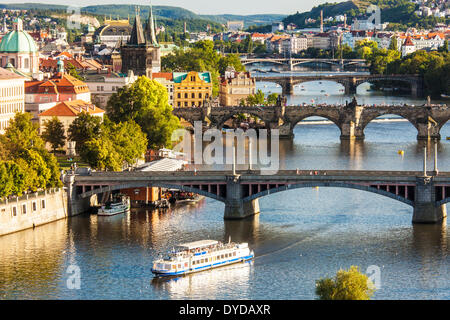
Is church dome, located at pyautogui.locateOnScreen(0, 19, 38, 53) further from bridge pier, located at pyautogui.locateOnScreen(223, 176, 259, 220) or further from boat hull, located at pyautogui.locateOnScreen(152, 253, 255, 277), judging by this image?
boat hull, located at pyautogui.locateOnScreen(152, 253, 255, 277)

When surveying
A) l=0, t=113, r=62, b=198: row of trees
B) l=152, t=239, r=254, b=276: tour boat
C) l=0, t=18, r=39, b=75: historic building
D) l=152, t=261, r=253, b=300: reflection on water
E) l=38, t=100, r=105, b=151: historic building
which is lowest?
l=152, t=261, r=253, b=300: reflection on water

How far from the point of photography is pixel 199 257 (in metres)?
51.9

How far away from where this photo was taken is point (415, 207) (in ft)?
197

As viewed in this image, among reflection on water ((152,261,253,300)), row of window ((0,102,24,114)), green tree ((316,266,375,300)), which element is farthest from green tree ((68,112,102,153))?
green tree ((316,266,375,300))

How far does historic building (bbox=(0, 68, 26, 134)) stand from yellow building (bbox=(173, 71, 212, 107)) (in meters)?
30.0

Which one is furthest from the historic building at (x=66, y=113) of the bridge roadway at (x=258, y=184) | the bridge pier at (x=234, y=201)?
the bridge pier at (x=234, y=201)

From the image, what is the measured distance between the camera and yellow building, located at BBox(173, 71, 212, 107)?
371 feet

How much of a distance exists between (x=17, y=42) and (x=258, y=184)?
42.7 meters

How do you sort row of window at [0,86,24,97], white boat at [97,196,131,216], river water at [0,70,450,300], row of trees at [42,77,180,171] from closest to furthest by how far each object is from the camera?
river water at [0,70,450,300] < white boat at [97,196,131,216] < row of trees at [42,77,180,171] < row of window at [0,86,24,97]

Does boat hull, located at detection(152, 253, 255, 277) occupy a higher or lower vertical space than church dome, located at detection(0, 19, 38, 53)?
lower

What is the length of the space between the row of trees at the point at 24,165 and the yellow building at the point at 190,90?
40.2 meters

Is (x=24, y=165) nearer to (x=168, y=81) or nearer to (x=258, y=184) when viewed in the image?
(x=258, y=184)

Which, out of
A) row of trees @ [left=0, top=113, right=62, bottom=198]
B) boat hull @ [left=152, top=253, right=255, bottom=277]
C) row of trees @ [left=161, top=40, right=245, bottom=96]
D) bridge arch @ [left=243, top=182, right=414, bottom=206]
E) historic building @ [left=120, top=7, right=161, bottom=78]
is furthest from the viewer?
row of trees @ [left=161, top=40, right=245, bottom=96]
